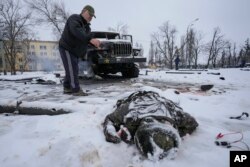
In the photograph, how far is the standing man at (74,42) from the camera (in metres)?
3.93

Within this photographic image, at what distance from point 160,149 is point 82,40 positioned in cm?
288

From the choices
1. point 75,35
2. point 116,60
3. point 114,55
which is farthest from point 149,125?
point 114,55

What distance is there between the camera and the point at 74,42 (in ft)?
13.3

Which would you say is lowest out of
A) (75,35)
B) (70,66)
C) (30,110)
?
(30,110)

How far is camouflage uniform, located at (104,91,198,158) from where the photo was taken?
1729 millimetres

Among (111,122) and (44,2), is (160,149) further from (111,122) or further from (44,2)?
(44,2)

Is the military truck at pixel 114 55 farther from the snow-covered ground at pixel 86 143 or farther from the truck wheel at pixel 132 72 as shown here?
the snow-covered ground at pixel 86 143

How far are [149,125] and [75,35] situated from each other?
104 inches

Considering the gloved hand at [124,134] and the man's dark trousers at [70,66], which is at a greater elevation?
the man's dark trousers at [70,66]

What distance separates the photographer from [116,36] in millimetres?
9719

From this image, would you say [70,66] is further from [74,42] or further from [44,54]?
[44,54]

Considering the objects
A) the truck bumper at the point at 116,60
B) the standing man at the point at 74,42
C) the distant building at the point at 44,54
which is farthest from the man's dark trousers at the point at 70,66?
the distant building at the point at 44,54

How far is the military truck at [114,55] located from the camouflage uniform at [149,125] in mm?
5268

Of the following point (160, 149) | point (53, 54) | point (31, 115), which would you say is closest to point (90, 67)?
point (31, 115)
